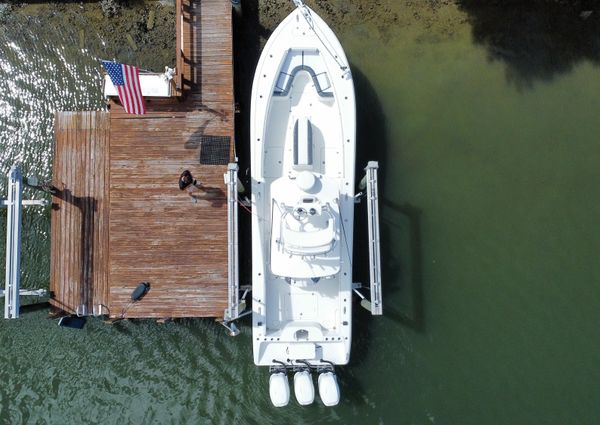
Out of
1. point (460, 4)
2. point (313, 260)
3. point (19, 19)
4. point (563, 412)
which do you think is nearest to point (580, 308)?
point (563, 412)

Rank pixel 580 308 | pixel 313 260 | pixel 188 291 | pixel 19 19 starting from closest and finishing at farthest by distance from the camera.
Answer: pixel 313 260 < pixel 188 291 < pixel 580 308 < pixel 19 19

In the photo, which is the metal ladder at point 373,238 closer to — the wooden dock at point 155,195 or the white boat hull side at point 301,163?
the white boat hull side at point 301,163

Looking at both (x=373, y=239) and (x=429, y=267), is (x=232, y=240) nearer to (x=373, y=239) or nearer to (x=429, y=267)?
(x=373, y=239)

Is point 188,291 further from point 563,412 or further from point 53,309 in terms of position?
point 563,412

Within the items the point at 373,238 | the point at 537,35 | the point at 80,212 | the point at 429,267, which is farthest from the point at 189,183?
the point at 537,35

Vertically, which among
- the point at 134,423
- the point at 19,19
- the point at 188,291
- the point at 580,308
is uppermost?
the point at 19,19

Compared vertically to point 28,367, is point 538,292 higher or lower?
higher

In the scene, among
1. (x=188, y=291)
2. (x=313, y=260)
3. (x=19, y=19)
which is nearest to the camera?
(x=313, y=260)

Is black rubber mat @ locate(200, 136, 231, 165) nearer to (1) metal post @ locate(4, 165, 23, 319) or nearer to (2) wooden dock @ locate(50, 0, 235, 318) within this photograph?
(2) wooden dock @ locate(50, 0, 235, 318)
